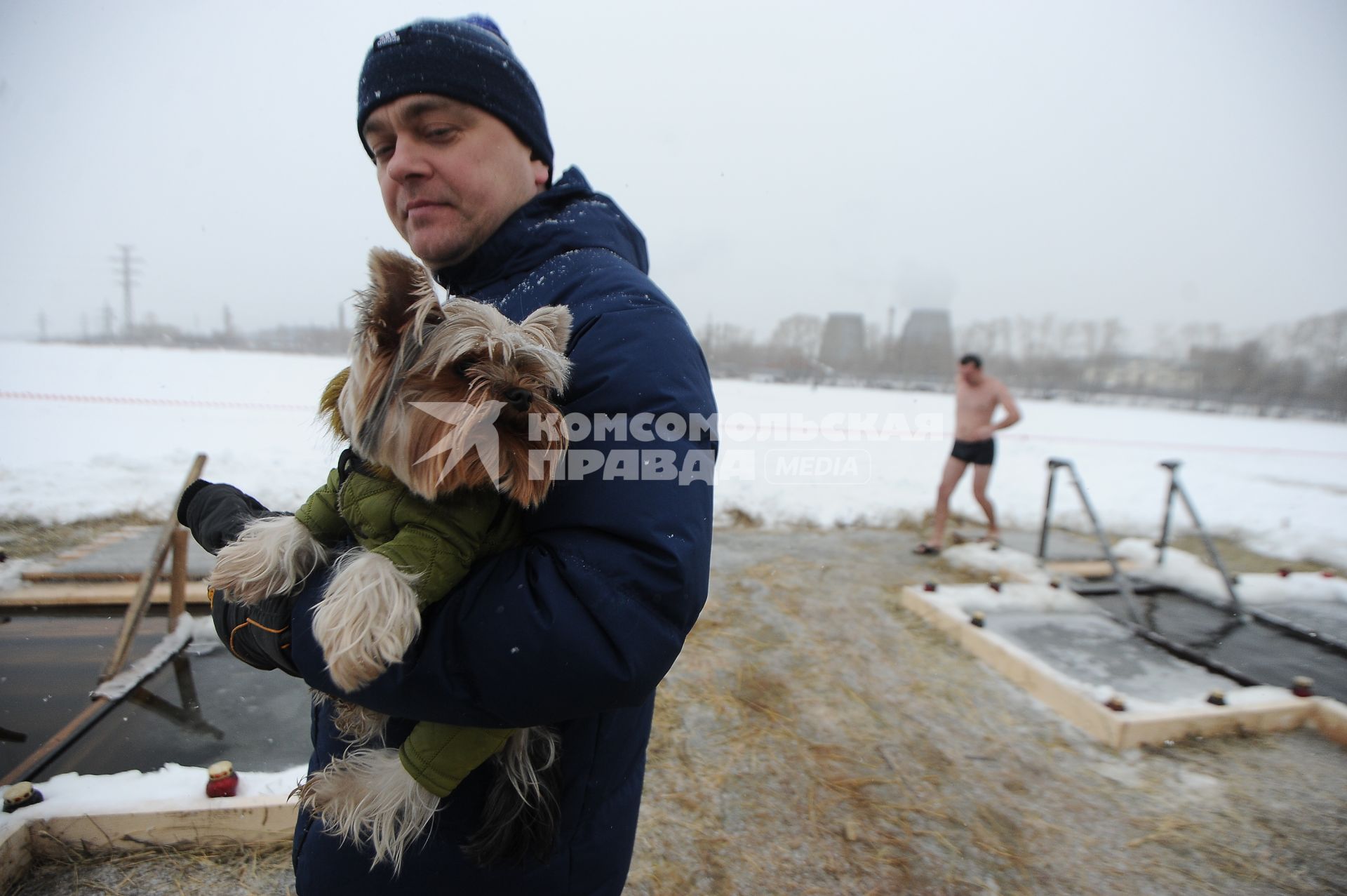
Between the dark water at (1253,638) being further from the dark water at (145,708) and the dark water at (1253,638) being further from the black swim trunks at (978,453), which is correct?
the dark water at (145,708)

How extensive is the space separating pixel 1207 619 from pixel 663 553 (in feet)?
26.0

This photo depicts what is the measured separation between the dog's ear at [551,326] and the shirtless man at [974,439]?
7966mm

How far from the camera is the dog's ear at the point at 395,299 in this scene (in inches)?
52.6

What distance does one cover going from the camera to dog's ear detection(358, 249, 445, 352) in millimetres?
1335

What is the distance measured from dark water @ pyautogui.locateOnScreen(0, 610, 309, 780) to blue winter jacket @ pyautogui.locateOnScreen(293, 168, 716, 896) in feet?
9.08

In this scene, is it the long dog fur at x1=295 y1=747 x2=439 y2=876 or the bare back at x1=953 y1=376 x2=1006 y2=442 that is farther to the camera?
the bare back at x1=953 y1=376 x2=1006 y2=442

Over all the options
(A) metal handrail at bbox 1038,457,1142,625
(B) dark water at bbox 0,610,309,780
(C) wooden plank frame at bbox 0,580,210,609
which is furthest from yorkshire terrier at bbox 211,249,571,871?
(A) metal handrail at bbox 1038,457,1142,625

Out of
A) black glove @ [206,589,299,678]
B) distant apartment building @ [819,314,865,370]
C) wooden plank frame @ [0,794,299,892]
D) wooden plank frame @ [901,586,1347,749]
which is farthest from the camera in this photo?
distant apartment building @ [819,314,865,370]

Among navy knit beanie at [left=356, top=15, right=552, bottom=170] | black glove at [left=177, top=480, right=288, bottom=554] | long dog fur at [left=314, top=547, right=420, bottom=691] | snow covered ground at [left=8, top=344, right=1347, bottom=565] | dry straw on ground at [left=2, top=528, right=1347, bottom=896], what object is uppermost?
navy knit beanie at [left=356, top=15, right=552, bottom=170]

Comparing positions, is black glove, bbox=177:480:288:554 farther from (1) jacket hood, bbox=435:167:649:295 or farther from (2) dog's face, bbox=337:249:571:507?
(1) jacket hood, bbox=435:167:649:295

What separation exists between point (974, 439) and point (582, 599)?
853 centimetres

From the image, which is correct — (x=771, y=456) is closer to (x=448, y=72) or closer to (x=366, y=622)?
(x=448, y=72)

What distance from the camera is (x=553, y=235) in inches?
61.4

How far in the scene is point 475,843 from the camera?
1.47m
